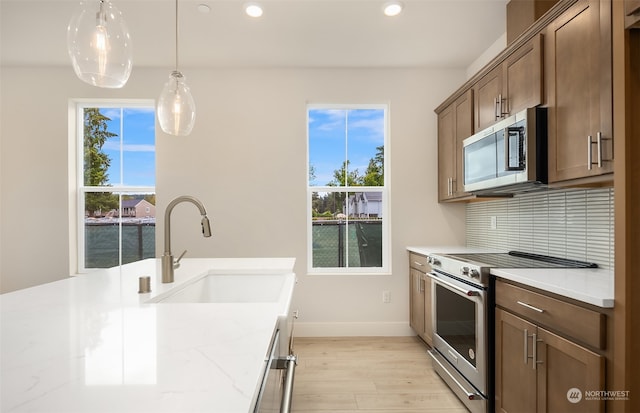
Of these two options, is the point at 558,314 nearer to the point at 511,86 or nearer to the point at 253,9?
the point at 511,86

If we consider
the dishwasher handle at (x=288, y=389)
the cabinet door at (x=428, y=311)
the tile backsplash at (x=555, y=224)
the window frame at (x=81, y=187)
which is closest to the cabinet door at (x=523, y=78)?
the tile backsplash at (x=555, y=224)

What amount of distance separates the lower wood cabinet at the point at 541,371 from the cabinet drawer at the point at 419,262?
3.77 ft

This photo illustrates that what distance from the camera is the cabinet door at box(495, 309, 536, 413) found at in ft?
5.29

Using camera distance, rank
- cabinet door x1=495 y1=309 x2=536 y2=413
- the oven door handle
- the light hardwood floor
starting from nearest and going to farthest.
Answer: cabinet door x1=495 y1=309 x2=536 y2=413
the oven door handle
the light hardwood floor

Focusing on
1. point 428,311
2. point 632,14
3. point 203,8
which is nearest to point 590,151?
point 632,14

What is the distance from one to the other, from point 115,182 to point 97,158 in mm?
328

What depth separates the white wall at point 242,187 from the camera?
3.52 meters

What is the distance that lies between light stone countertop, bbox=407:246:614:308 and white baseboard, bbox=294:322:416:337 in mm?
1835

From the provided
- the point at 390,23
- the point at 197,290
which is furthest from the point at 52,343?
the point at 390,23

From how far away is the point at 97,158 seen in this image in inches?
147

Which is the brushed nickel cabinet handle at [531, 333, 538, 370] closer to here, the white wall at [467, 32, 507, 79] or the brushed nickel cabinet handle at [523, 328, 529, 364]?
the brushed nickel cabinet handle at [523, 328, 529, 364]

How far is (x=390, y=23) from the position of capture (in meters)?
2.75

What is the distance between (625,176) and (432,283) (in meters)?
1.69

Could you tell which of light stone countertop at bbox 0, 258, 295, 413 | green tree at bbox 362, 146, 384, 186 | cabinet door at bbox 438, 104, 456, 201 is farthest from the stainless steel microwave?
light stone countertop at bbox 0, 258, 295, 413
